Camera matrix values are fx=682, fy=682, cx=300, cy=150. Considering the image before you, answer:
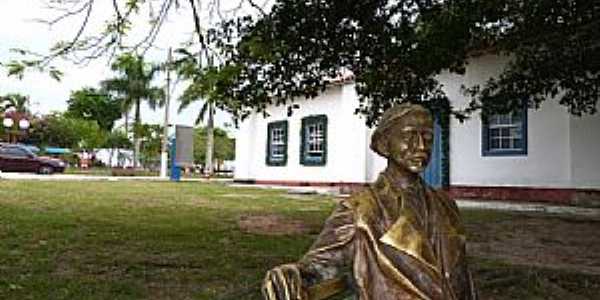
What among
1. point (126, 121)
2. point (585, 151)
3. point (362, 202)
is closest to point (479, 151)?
point (585, 151)

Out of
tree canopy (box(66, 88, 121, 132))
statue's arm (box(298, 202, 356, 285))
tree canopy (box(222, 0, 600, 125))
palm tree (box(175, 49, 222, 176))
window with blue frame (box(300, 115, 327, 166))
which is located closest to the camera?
statue's arm (box(298, 202, 356, 285))

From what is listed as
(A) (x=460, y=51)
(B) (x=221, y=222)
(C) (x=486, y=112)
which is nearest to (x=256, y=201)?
(B) (x=221, y=222)

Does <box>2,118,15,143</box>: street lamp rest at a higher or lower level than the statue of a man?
higher

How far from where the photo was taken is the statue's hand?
1.91 metres

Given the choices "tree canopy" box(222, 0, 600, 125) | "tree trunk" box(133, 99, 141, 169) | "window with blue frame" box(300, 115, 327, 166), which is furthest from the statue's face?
"tree trunk" box(133, 99, 141, 169)

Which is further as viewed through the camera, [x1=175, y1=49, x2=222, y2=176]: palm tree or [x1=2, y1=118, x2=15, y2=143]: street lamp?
[x1=2, y1=118, x2=15, y2=143]: street lamp

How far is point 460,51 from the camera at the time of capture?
323 inches

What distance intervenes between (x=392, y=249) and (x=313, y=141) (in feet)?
69.5

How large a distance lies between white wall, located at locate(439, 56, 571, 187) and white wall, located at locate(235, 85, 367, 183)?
9.70 feet

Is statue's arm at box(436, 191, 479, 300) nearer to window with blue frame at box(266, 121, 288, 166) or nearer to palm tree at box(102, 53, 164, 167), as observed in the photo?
window with blue frame at box(266, 121, 288, 166)

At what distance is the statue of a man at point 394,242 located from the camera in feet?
6.38

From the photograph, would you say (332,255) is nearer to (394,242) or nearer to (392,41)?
(394,242)

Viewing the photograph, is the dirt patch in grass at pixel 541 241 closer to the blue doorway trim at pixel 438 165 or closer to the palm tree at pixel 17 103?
the blue doorway trim at pixel 438 165

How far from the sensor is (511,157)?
16.2 meters
